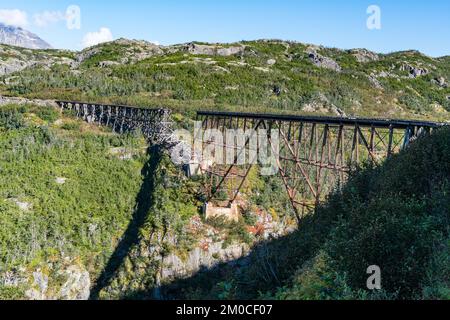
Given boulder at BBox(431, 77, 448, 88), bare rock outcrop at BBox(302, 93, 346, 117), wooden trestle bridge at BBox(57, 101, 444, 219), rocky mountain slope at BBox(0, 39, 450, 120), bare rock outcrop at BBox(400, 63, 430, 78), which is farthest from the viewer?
bare rock outcrop at BBox(400, 63, 430, 78)

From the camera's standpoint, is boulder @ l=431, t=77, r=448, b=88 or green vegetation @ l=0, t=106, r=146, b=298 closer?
green vegetation @ l=0, t=106, r=146, b=298

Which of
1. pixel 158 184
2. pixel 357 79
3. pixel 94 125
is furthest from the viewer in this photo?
pixel 357 79

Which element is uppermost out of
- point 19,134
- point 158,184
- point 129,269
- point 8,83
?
point 8,83

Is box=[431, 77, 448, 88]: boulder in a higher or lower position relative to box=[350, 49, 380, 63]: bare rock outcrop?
lower

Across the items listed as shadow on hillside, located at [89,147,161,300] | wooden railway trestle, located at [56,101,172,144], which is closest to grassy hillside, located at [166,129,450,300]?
shadow on hillside, located at [89,147,161,300]

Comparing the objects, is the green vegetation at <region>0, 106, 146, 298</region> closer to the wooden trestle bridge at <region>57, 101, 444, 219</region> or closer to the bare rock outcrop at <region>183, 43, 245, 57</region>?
the wooden trestle bridge at <region>57, 101, 444, 219</region>
